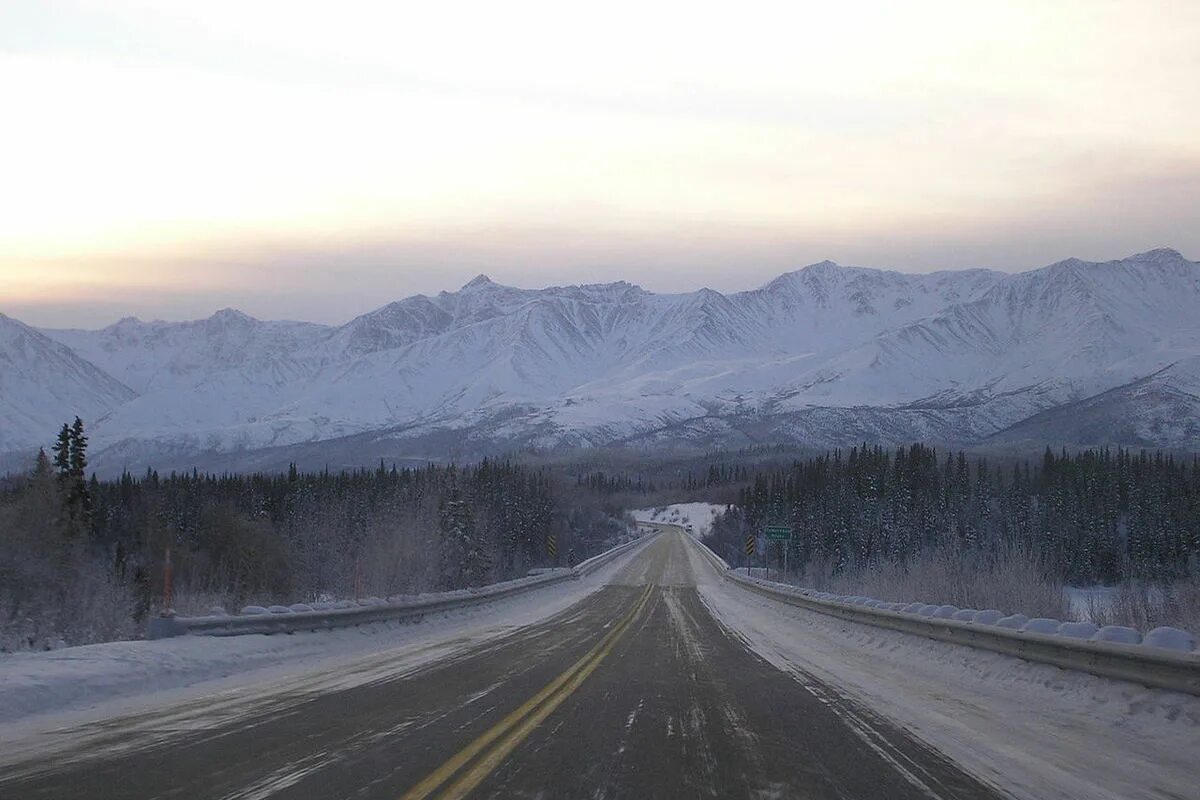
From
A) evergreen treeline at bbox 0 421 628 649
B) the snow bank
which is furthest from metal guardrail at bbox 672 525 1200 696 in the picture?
evergreen treeline at bbox 0 421 628 649

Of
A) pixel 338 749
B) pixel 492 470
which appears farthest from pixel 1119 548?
pixel 338 749

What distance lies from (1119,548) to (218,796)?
370 ft

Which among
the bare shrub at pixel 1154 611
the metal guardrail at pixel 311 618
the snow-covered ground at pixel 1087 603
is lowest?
the snow-covered ground at pixel 1087 603

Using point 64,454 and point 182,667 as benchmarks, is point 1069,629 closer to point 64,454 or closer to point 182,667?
point 182,667

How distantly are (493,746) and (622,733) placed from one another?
1480 millimetres

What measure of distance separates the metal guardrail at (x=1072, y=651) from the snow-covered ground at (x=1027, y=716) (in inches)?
5.6

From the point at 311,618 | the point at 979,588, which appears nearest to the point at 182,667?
the point at 311,618

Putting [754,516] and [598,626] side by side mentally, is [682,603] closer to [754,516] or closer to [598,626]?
[598,626]

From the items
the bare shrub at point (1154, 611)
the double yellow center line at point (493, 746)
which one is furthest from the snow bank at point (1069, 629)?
→ the bare shrub at point (1154, 611)

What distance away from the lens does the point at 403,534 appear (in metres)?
74.9

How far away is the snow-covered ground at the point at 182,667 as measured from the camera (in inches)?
428

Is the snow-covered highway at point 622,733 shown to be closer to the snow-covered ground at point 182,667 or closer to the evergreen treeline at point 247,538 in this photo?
the snow-covered ground at point 182,667

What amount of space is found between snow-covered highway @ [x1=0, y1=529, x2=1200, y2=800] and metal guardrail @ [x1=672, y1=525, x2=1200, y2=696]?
190mm

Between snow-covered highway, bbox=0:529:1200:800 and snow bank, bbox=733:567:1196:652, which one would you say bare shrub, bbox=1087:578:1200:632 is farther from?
snow-covered highway, bbox=0:529:1200:800
